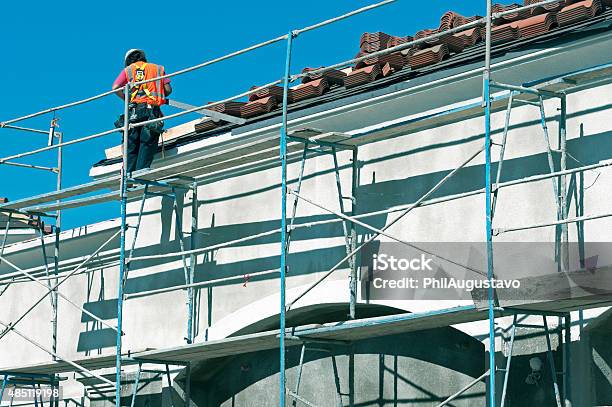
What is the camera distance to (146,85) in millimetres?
15359

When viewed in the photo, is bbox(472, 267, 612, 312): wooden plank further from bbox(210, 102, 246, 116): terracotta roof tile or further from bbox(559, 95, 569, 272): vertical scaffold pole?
bbox(210, 102, 246, 116): terracotta roof tile

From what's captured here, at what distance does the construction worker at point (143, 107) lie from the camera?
1510 centimetres

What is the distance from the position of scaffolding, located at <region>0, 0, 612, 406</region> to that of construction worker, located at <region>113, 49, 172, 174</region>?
25 cm

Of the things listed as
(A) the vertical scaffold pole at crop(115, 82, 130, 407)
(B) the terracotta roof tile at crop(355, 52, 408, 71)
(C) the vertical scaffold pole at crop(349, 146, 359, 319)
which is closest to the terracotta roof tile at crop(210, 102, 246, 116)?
(A) the vertical scaffold pole at crop(115, 82, 130, 407)

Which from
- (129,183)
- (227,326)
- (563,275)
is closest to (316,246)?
(227,326)

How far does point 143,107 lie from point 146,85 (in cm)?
36

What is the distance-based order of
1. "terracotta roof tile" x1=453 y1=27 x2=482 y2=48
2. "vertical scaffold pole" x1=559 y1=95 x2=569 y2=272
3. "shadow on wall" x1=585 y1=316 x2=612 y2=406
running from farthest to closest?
1. "terracotta roof tile" x1=453 y1=27 x2=482 y2=48
2. "vertical scaffold pole" x1=559 y1=95 x2=569 y2=272
3. "shadow on wall" x1=585 y1=316 x2=612 y2=406

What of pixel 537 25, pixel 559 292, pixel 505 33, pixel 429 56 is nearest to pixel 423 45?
pixel 429 56

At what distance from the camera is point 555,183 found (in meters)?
11.3

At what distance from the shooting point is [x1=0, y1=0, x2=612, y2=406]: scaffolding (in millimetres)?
10844

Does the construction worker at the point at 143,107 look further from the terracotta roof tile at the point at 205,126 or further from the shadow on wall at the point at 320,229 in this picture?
the shadow on wall at the point at 320,229

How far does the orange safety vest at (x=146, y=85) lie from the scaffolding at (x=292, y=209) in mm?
302

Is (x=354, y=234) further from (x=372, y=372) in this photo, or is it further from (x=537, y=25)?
(x=537, y=25)

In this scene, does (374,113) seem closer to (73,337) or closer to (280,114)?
(280,114)
